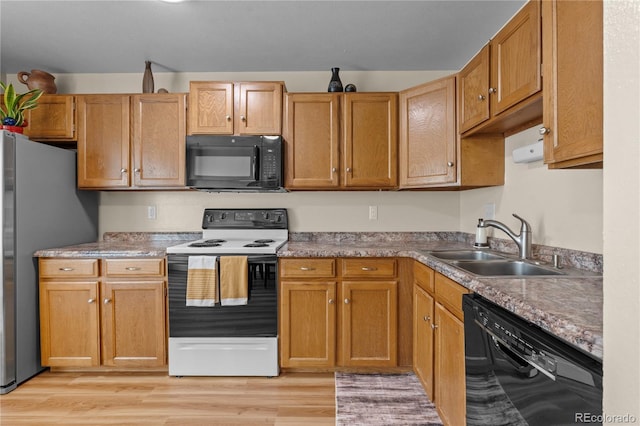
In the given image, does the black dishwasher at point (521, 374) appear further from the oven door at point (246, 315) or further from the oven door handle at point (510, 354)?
the oven door at point (246, 315)

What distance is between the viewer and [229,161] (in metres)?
2.57

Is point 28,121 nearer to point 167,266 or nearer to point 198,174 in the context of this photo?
point 198,174

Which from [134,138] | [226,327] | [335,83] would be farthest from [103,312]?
[335,83]

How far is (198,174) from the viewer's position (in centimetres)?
256

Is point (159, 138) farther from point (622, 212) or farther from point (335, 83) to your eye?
point (622, 212)

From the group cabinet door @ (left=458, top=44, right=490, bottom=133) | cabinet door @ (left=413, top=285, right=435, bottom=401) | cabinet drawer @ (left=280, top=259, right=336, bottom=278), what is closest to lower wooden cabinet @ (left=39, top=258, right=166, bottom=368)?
cabinet drawer @ (left=280, top=259, right=336, bottom=278)

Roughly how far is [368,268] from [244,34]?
1.87 metres

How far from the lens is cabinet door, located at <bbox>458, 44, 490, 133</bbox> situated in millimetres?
1866

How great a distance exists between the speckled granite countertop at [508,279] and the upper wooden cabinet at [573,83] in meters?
0.45

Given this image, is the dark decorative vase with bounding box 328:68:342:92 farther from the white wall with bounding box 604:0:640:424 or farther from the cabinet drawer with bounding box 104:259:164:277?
the white wall with bounding box 604:0:640:424

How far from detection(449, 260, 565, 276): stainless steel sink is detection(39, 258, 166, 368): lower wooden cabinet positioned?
2008 mm

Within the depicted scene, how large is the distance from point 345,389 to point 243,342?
760 millimetres

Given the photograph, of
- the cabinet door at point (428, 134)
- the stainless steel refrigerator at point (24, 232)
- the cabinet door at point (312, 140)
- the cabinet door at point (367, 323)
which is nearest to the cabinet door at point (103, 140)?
the stainless steel refrigerator at point (24, 232)

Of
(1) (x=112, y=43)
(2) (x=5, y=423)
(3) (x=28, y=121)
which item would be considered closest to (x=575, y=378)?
(2) (x=5, y=423)
